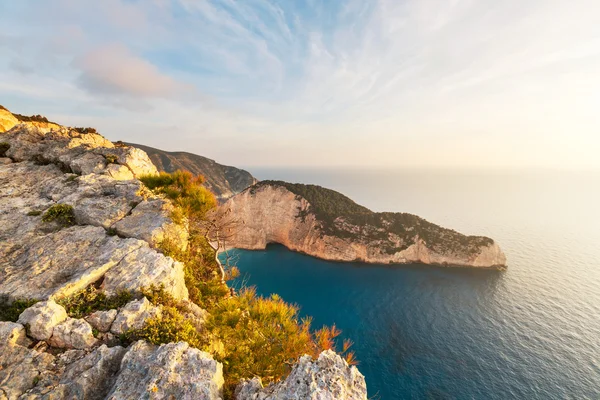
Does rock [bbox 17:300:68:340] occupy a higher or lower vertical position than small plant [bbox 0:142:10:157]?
lower

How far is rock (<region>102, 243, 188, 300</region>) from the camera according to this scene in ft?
28.9

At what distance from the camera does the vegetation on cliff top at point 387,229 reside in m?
59.1

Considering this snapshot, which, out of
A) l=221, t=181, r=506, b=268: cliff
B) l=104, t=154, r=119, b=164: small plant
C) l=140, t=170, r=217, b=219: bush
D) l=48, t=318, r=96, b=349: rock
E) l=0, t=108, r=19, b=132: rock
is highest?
l=0, t=108, r=19, b=132: rock

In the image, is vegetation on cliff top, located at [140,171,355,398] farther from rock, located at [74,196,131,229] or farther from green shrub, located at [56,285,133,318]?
rock, located at [74,196,131,229]

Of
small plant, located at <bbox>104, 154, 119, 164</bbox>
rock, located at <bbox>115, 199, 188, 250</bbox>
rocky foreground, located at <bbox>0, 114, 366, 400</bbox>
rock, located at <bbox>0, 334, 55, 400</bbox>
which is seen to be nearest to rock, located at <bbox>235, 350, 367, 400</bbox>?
rocky foreground, located at <bbox>0, 114, 366, 400</bbox>

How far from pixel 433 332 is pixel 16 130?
5270 cm

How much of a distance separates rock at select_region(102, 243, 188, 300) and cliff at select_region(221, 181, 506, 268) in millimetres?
44555

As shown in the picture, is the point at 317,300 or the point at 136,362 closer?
the point at 136,362

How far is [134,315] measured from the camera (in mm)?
7766

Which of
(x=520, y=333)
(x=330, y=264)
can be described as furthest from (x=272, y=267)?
(x=520, y=333)

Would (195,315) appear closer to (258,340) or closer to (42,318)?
(258,340)

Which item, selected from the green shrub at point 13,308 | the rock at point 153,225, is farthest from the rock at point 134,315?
the rock at point 153,225

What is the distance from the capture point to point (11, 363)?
6.07 m

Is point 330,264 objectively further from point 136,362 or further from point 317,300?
point 136,362
